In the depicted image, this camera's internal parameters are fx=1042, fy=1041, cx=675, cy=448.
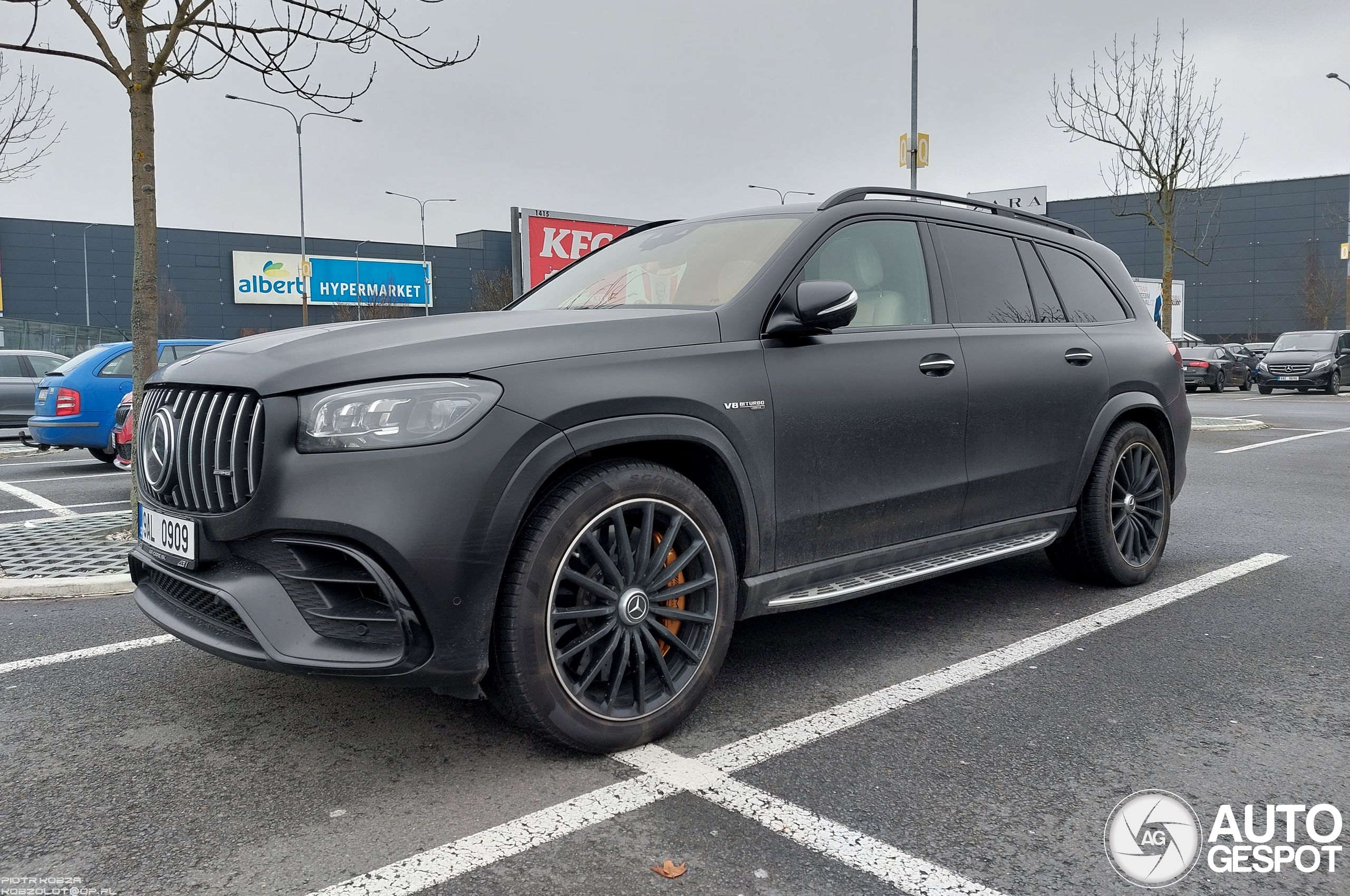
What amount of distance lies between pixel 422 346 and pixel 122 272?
6746 cm

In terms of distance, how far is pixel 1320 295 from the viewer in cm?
5450

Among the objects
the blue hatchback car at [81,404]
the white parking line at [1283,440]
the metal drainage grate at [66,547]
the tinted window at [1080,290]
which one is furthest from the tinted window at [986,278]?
the blue hatchback car at [81,404]

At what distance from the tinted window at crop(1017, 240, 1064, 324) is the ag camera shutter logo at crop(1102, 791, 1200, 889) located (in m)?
2.56

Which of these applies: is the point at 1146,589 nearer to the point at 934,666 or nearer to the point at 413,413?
the point at 934,666

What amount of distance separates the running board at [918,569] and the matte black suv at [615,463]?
0.01 m

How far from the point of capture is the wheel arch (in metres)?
4.84

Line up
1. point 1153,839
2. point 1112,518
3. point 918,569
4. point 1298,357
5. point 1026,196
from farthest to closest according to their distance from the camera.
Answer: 1. point 1298,357
2. point 1026,196
3. point 1112,518
4. point 918,569
5. point 1153,839

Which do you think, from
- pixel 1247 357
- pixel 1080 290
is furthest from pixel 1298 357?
pixel 1080 290

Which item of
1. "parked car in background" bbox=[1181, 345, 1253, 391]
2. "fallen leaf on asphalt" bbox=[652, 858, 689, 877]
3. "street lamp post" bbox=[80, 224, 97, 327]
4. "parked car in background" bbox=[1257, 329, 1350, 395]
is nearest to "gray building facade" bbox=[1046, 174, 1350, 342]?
"parked car in background" bbox=[1181, 345, 1253, 391]

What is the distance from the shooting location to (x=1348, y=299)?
56.7 meters

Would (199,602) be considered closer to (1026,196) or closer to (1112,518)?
(1112,518)

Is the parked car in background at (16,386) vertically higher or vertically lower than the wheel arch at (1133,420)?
higher

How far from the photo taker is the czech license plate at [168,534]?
296cm

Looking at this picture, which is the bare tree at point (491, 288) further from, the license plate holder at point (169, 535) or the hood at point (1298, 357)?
the license plate holder at point (169, 535)
